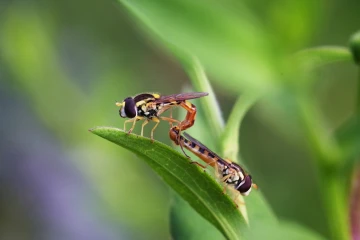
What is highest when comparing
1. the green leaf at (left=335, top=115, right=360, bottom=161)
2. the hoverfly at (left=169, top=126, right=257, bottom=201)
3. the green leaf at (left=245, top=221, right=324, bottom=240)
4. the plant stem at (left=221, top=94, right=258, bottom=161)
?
the green leaf at (left=335, top=115, right=360, bottom=161)

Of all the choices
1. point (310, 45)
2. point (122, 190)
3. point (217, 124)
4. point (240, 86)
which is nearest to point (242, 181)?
point (217, 124)

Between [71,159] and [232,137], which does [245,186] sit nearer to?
[232,137]

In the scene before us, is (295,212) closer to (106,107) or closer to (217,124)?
(106,107)

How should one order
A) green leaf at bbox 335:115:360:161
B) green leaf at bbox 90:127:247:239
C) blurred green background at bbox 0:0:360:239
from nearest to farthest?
1. green leaf at bbox 90:127:247:239
2. green leaf at bbox 335:115:360:161
3. blurred green background at bbox 0:0:360:239

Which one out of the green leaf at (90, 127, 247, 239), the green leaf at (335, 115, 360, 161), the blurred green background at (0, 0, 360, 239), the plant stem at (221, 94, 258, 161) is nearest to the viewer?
the green leaf at (90, 127, 247, 239)

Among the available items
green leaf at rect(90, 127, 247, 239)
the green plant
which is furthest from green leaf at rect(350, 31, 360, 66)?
green leaf at rect(90, 127, 247, 239)

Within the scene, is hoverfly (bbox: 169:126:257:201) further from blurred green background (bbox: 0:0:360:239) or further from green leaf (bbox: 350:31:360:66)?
blurred green background (bbox: 0:0:360:239)

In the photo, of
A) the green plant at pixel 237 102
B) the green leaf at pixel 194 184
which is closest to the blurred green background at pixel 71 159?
the green plant at pixel 237 102

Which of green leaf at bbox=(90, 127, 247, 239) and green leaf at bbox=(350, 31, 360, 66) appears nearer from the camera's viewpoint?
green leaf at bbox=(90, 127, 247, 239)
